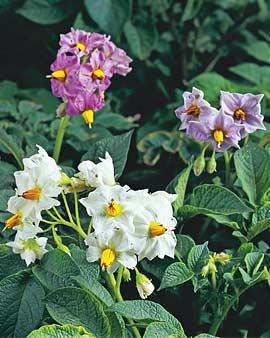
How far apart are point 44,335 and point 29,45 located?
1.41 meters

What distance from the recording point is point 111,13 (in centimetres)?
194

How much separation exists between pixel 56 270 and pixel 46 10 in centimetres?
109

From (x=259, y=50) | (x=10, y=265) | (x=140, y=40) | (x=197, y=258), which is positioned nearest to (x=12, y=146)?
(x=10, y=265)

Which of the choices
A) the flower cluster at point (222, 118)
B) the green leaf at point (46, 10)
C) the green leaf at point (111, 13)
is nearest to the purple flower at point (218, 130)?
the flower cluster at point (222, 118)

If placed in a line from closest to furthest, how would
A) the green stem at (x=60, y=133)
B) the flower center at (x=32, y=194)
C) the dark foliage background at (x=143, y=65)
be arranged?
1. the flower center at (x=32, y=194)
2. the green stem at (x=60, y=133)
3. the dark foliage background at (x=143, y=65)

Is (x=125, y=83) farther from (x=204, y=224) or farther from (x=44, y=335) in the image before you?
(x=44, y=335)

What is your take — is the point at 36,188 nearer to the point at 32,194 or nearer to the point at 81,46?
the point at 32,194

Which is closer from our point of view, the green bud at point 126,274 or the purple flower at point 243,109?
the green bud at point 126,274

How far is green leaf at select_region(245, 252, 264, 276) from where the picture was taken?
1097 mm

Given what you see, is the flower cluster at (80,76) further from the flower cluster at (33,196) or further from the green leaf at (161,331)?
the green leaf at (161,331)

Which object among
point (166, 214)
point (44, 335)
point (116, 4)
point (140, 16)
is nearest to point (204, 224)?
point (166, 214)

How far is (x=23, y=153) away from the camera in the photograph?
4.66 ft

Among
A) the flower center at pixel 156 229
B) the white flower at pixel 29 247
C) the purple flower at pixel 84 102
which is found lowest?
the white flower at pixel 29 247

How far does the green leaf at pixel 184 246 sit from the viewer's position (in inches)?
45.0
